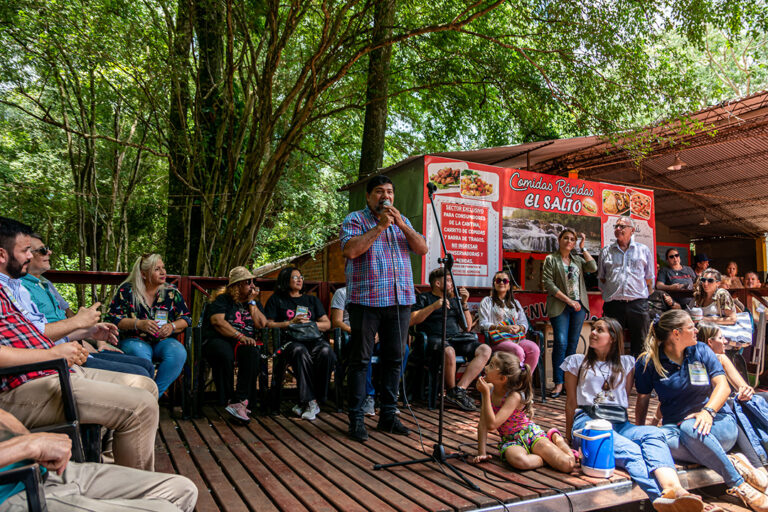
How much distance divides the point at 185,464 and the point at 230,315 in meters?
1.46

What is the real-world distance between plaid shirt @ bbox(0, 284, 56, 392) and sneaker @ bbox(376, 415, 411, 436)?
2182 millimetres

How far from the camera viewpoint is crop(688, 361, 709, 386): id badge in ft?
10.0

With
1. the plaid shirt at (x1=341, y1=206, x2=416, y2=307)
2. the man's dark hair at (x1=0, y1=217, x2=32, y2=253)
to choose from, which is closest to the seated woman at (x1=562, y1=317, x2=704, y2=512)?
the plaid shirt at (x1=341, y1=206, x2=416, y2=307)

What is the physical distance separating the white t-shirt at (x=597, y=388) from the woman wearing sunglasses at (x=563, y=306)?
1.79 meters

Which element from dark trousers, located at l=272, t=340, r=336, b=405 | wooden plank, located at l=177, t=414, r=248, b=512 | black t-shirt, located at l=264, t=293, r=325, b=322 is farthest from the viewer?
black t-shirt, located at l=264, t=293, r=325, b=322

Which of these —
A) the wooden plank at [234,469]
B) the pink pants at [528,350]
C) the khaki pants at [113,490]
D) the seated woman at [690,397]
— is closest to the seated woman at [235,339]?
the wooden plank at [234,469]

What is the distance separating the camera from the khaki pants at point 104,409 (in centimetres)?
184

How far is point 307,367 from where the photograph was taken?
3953 mm

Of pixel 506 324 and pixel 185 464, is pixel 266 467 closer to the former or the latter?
pixel 185 464

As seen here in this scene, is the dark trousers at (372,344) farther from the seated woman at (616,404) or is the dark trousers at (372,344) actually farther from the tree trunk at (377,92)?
the tree trunk at (377,92)

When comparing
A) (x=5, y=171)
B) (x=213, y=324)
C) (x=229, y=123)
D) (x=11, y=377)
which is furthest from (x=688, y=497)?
(x=5, y=171)

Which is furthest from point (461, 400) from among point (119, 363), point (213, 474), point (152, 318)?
point (119, 363)

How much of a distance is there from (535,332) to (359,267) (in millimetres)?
2530

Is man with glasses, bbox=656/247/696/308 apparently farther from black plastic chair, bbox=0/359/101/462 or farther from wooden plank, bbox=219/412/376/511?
black plastic chair, bbox=0/359/101/462
